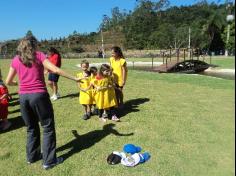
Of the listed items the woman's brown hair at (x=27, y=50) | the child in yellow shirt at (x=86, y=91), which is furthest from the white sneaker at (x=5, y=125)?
the woman's brown hair at (x=27, y=50)

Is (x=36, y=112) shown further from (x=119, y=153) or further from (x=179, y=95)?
(x=179, y=95)

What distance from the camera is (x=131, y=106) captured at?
10.0 meters

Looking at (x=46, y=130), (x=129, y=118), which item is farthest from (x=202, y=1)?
(x=129, y=118)

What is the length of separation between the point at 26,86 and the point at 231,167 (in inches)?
152

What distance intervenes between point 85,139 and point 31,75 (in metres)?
2.31

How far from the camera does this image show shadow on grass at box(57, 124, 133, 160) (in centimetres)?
627

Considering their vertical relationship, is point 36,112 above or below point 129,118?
above

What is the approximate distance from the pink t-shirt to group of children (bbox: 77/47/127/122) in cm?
261

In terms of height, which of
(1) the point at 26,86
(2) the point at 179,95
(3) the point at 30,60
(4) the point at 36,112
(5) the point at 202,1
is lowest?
(2) the point at 179,95

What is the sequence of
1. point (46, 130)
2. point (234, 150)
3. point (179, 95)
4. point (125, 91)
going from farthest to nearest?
1. point (125, 91)
2. point (179, 95)
3. point (46, 130)
4. point (234, 150)

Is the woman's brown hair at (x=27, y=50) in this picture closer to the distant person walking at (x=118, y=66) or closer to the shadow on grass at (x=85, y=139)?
the shadow on grass at (x=85, y=139)

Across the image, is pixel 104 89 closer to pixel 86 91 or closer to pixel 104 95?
pixel 104 95

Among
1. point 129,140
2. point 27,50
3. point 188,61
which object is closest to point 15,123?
point 129,140

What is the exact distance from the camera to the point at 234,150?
58.6 inches
